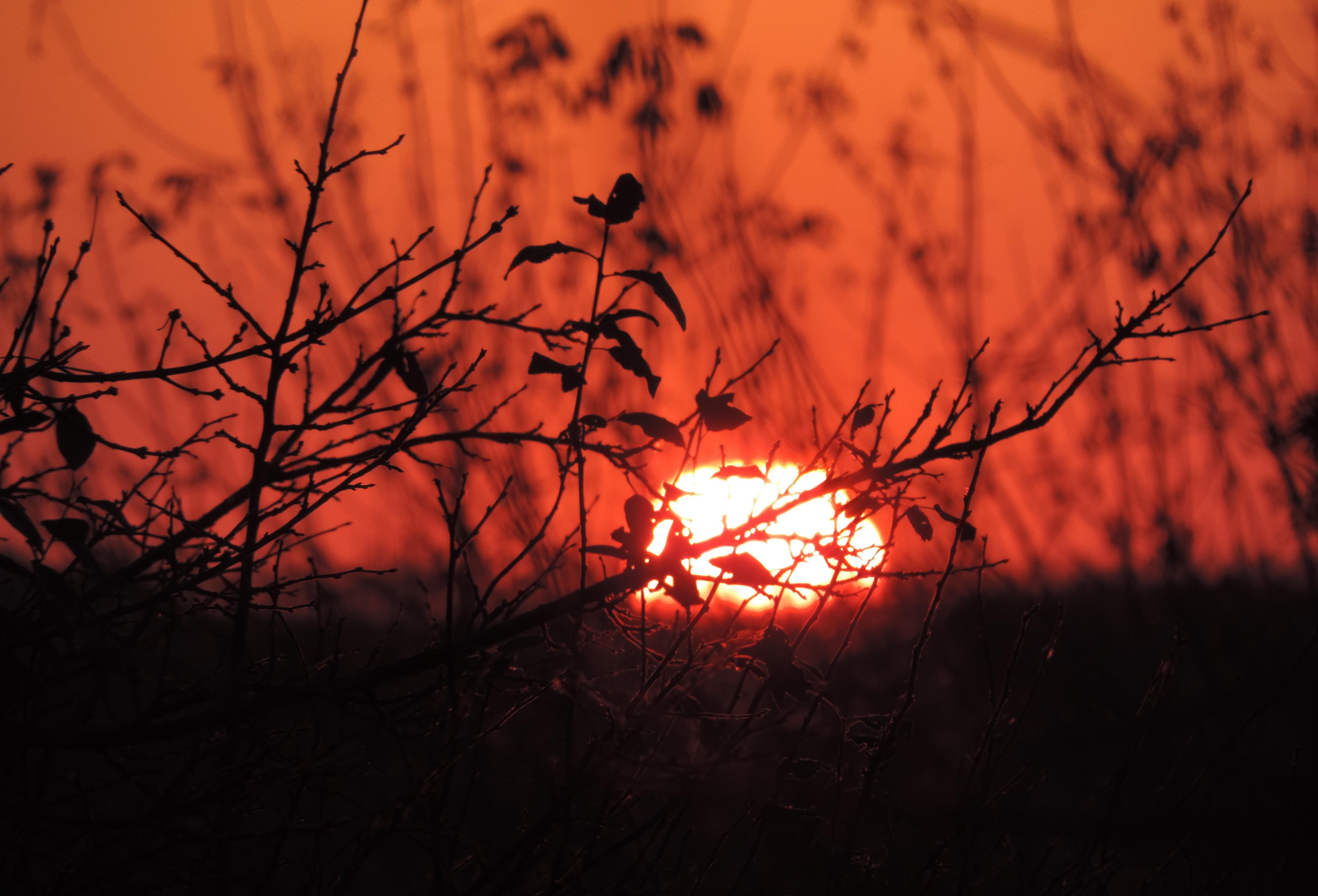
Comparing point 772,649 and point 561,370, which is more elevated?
point 561,370

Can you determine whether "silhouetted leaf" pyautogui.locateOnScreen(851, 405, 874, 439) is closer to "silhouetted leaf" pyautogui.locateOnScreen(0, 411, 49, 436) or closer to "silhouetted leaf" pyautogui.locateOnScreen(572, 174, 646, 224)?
"silhouetted leaf" pyautogui.locateOnScreen(572, 174, 646, 224)

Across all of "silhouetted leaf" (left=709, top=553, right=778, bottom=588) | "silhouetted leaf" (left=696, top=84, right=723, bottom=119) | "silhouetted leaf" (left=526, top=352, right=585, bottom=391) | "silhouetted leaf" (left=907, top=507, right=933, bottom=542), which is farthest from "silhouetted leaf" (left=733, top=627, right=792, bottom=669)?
"silhouetted leaf" (left=696, top=84, right=723, bottom=119)

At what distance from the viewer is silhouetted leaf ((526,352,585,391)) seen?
161 centimetres

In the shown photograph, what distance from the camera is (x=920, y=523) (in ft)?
5.99

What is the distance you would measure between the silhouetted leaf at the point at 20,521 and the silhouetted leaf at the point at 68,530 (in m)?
0.02

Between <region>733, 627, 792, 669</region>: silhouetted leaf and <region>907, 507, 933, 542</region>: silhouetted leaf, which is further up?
<region>907, 507, 933, 542</region>: silhouetted leaf

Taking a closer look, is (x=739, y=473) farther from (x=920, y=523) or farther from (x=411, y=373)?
(x=411, y=373)

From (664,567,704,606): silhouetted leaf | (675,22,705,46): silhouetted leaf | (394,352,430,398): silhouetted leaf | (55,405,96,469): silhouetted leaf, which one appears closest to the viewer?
(664,567,704,606): silhouetted leaf

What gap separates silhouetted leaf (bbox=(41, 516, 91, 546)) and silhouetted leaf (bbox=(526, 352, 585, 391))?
85cm

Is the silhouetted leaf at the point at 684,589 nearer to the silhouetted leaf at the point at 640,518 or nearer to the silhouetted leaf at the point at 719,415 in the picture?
the silhouetted leaf at the point at 640,518

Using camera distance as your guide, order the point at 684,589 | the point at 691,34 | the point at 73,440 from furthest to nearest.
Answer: the point at 691,34, the point at 73,440, the point at 684,589

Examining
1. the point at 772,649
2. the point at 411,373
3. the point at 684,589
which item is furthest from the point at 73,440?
the point at 772,649

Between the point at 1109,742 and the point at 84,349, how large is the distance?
488cm

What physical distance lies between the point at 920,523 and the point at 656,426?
22.3 inches
